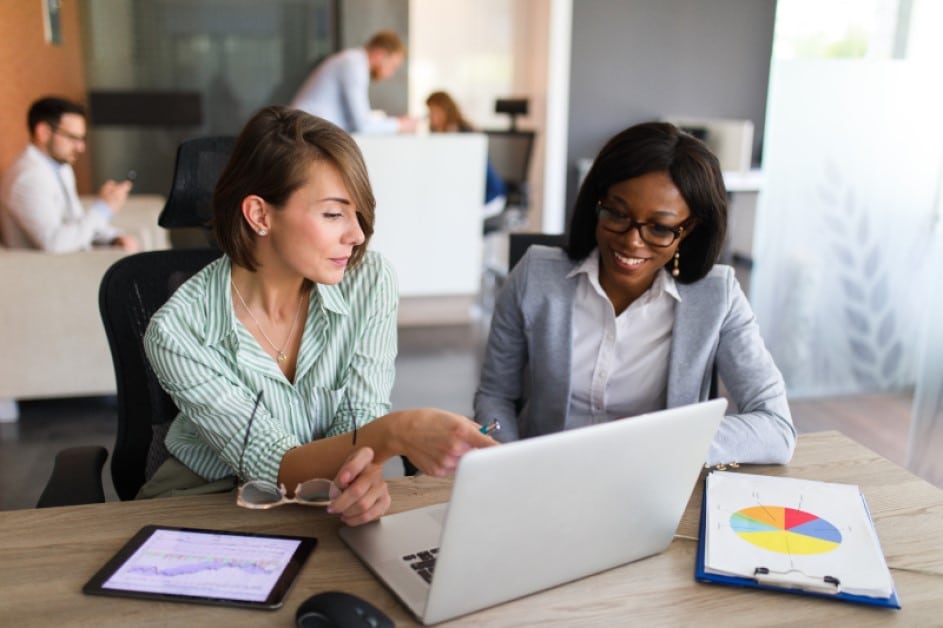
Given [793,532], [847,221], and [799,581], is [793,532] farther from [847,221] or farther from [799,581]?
[847,221]

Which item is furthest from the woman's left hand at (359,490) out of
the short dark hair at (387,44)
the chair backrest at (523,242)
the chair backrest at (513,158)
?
the chair backrest at (513,158)

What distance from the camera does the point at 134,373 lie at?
5.01 ft

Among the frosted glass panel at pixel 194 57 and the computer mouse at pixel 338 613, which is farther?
the frosted glass panel at pixel 194 57

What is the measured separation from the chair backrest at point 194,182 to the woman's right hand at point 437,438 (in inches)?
27.7

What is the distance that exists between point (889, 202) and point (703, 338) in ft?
7.73

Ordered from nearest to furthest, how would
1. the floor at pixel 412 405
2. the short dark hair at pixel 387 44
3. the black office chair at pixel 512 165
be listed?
the floor at pixel 412 405, the short dark hair at pixel 387 44, the black office chair at pixel 512 165

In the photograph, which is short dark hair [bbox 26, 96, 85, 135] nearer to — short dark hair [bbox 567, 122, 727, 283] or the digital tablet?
short dark hair [bbox 567, 122, 727, 283]

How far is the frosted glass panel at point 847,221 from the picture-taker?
336 centimetres

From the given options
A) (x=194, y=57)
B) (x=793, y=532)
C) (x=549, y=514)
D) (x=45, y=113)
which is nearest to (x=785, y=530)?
(x=793, y=532)

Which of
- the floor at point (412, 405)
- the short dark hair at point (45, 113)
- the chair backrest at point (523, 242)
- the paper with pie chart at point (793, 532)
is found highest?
the short dark hair at point (45, 113)

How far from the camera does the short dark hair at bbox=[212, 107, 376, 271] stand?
1.31 metres

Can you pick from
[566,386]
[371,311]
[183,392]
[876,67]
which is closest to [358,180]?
[371,311]

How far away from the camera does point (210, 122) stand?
6395mm

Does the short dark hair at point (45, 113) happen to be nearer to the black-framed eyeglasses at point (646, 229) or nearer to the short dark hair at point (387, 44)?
the short dark hair at point (387, 44)
